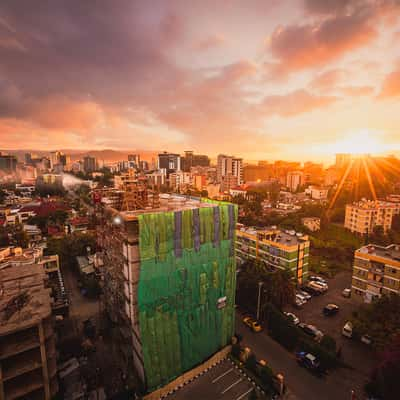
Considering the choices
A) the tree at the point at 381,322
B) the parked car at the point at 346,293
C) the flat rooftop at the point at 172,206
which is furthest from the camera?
the parked car at the point at 346,293

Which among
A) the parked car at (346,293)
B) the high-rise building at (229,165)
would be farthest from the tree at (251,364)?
the high-rise building at (229,165)

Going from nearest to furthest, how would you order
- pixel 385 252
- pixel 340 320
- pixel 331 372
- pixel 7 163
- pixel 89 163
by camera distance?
pixel 331 372 < pixel 340 320 < pixel 385 252 < pixel 7 163 < pixel 89 163

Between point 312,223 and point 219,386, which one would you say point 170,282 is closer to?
point 219,386

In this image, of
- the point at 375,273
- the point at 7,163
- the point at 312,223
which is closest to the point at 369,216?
the point at 312,223

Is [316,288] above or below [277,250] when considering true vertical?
below

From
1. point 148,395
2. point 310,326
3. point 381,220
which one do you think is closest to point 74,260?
point 148,395

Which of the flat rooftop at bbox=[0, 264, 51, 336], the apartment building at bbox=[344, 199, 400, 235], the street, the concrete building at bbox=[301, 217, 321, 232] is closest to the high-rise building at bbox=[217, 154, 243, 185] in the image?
the concrete building at bbox=[301, 217, 321, 232]

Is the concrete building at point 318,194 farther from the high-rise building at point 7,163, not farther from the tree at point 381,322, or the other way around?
the high-rise building at point 7,163
